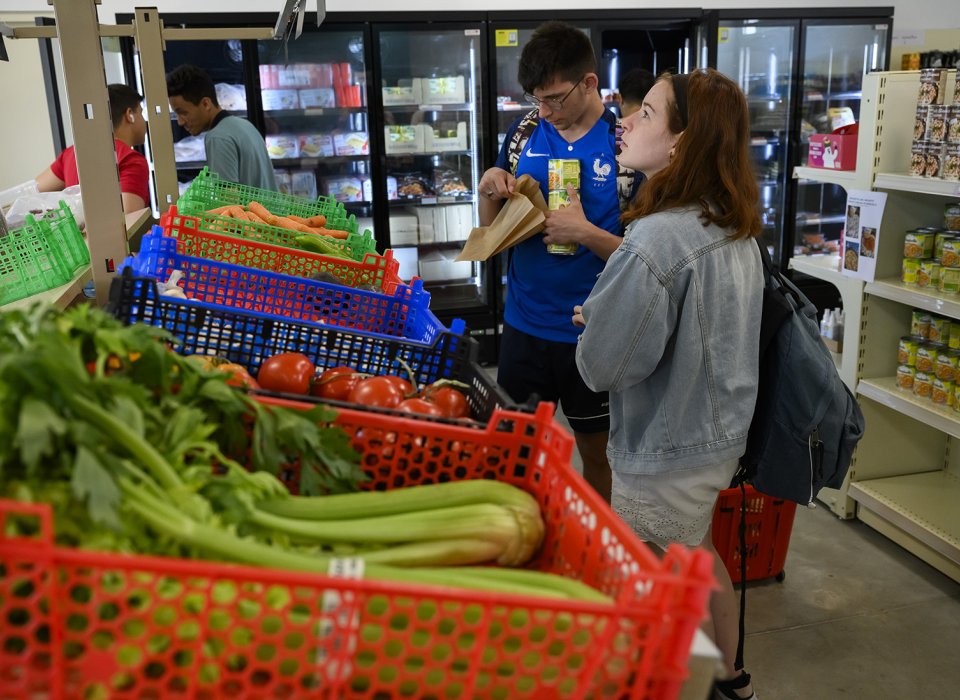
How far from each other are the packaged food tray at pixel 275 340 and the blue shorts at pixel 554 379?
4.13ft

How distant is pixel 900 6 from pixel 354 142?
4.46 metres

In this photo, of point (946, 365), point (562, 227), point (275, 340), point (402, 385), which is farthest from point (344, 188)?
point (402, 385)

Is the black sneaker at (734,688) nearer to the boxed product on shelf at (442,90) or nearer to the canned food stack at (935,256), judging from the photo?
the canned food stack at (935,256)

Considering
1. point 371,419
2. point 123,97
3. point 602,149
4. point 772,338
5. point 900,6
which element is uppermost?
point 900,6

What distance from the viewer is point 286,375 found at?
1696mm

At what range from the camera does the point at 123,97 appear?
14.8 feet

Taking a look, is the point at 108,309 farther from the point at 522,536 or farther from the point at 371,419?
the point at 522,536

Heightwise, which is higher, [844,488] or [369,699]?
[369,699]

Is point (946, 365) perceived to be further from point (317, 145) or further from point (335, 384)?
point (317, 145)

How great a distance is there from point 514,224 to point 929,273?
164 centimetres

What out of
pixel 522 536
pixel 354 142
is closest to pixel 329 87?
pixel 354 142

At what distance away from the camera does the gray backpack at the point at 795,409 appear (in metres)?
2.08

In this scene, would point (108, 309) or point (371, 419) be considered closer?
point (371, 419)

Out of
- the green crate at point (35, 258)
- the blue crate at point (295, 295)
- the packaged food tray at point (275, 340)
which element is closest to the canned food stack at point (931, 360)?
the blue crate at point (295, 295)
